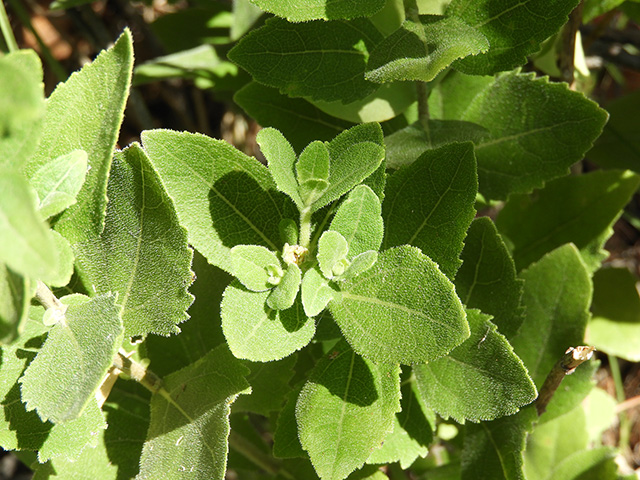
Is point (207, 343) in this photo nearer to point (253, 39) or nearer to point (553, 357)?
point (253, 39)

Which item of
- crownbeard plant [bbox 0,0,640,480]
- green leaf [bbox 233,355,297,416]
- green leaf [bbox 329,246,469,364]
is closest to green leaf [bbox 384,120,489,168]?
crownbeard plant [bbox 0,0,640,480]

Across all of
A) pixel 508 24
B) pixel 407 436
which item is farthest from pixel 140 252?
pixel 508 24

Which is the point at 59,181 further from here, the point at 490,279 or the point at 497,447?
the point at 497,447

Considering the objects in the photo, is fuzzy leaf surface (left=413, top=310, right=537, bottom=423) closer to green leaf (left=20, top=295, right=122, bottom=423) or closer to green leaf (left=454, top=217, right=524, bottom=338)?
green leaf (left=454, top=217, right=524, bottom=338)

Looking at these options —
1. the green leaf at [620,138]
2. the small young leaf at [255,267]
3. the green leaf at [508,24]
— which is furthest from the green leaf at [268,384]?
the green leaf at [620,138]

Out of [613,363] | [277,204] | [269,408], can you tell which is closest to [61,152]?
[277,204]
